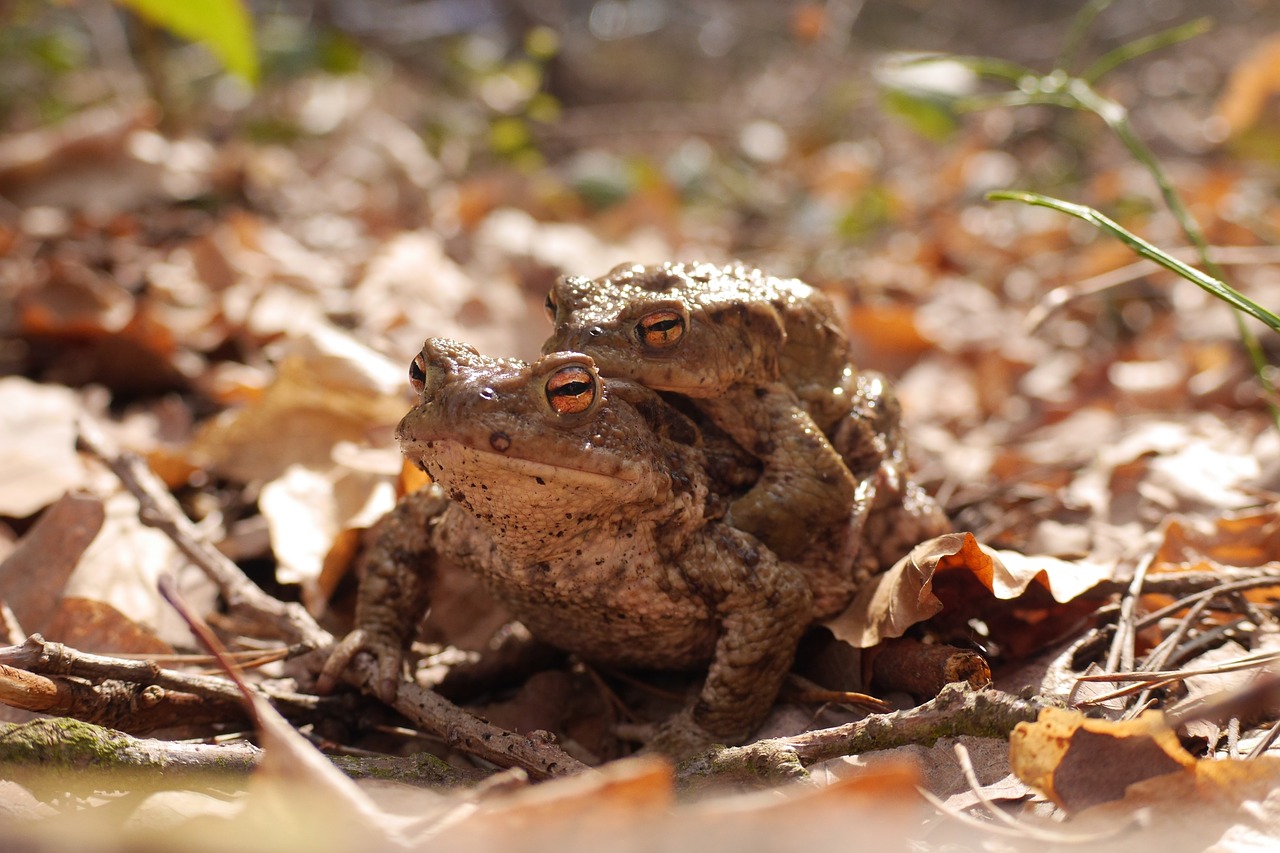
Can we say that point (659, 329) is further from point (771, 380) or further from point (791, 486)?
point (791, 486)

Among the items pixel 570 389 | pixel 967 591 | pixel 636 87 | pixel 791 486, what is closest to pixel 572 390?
pixel 570 389

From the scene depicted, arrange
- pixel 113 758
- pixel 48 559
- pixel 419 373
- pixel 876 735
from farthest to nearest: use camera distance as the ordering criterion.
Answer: pixel 48 559 < pixel 419 373 < pixel 876 735 < pixel 113 758

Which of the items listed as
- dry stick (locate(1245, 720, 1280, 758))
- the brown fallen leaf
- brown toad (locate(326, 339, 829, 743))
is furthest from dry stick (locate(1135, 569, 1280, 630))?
brown toad (locate(326, 339, 829, 743))

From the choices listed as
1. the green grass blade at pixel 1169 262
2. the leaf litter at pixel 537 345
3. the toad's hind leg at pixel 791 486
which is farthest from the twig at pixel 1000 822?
the green grass blade at pixel 1169 262

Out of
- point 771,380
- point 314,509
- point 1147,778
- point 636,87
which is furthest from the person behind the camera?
point 636,87

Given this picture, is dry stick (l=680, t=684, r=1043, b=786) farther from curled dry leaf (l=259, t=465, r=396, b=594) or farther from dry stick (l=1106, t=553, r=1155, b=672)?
curled dry leaf (l=259, t=465, r=396, b=594)

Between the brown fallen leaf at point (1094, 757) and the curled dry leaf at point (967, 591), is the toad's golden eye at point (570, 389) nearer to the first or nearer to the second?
the curled dry leaf at point (967, 591)
